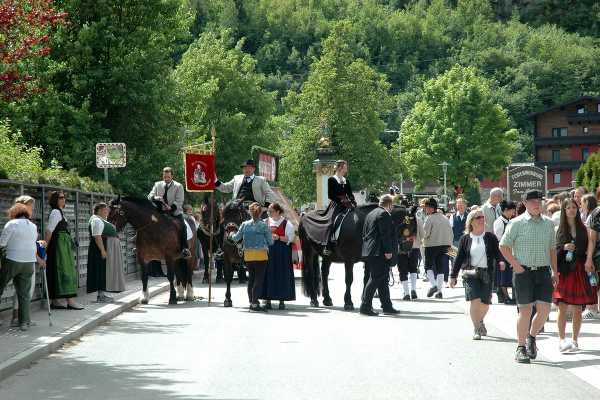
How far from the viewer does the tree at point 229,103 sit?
62312mm

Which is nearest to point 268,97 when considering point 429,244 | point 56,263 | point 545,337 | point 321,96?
point 321,96

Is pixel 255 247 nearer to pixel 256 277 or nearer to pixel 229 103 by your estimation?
pixel 256 277

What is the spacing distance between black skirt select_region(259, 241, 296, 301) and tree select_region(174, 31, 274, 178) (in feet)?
137

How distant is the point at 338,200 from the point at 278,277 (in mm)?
1676

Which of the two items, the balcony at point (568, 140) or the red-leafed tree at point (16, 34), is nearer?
the red-leafed tree at point (16, 34)

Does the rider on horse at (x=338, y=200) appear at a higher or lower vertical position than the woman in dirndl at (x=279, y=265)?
higher

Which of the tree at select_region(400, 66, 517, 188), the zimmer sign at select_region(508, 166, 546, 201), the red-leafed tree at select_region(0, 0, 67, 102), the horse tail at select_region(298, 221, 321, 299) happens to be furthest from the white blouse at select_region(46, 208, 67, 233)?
the tree at select_region(400, 66, 517, 188)

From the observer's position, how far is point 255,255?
60.5ft

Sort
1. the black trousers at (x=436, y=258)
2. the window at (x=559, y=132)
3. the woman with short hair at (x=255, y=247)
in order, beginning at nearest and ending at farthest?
the woman with short hair at (x=255, y=247)
the black trousers at (x=436, y=258)
the window at (x=559, y=132)

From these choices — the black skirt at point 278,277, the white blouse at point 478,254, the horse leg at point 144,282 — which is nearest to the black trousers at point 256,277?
the black skirt at point 278,277

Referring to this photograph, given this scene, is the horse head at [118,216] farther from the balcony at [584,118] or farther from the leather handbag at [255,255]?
the balcony at [584,118]

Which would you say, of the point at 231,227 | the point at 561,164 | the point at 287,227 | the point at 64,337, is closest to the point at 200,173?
the point at 231,227

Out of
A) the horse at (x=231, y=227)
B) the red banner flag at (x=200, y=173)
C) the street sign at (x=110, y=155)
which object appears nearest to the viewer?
the horse at (x=231, y=227)

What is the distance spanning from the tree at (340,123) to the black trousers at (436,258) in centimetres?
5342
